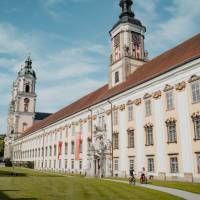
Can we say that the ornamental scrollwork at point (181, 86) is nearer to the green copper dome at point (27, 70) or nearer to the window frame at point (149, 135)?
the window frame at point (149, 135)

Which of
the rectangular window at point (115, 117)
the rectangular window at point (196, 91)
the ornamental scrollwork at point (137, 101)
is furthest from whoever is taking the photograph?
the rectangular window at point (115, 117)

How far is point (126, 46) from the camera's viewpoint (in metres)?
45.4

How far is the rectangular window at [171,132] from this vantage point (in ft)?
91.0

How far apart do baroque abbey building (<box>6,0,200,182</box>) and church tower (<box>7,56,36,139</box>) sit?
4138 cm

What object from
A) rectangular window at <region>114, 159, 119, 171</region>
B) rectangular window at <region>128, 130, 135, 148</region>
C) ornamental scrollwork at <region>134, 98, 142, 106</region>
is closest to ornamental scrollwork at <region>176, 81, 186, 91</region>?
ornamental scrollwork at <region>134, 98, 142, 106</region>

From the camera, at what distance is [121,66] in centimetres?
4425

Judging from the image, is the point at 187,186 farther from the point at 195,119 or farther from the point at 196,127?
the point at 195,119

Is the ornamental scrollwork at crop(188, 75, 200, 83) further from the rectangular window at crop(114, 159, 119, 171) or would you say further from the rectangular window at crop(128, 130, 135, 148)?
the rectangular window at crop(114, 159, 119, 171)

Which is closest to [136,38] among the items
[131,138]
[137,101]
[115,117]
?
[115,117]

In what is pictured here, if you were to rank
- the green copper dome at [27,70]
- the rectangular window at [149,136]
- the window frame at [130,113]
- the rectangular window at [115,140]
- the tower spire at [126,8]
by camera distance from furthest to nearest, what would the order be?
the green copper dome at [27,70]
the tower spire at [126,8]
the rectangular window at [115,140]
the window frame at [130,113]
the rectangular window at [149,136]

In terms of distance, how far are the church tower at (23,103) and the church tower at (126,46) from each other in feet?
203

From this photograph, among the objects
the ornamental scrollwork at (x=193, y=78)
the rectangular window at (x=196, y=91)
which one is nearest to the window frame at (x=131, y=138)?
the rectangular window at (x=196, y=91)

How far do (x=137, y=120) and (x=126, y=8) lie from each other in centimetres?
2452

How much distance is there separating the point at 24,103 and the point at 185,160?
85.3 m
